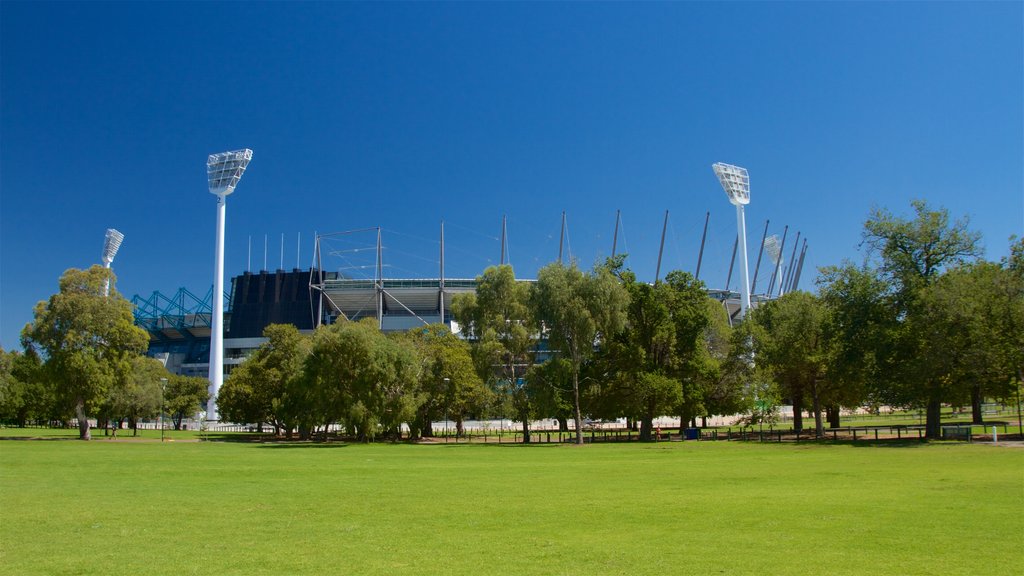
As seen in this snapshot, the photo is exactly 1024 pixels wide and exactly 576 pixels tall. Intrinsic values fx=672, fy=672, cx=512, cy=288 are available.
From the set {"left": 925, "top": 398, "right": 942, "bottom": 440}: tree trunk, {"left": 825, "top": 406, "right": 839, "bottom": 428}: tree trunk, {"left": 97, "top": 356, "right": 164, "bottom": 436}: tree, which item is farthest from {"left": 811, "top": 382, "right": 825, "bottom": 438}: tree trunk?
{"left": 97, "top": 356, "right": 164, "bottom": 436}: tree

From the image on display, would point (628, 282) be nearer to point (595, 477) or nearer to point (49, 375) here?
point (595, 477)

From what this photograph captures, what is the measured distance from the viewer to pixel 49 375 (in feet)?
176

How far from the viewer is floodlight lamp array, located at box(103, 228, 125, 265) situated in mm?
129250

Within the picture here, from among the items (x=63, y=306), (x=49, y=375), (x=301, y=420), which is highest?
(x=63, y=306)

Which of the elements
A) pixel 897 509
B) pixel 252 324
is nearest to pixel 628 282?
pixel 897 509

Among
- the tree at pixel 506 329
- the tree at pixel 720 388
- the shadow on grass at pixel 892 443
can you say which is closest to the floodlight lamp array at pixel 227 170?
the tree at pixel 506 329

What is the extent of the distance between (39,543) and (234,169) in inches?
4169

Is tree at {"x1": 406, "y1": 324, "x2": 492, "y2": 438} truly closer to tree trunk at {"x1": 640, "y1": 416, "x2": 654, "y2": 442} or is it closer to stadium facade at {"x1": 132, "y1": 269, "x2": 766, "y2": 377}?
tree trunk at {"x1": 640, "y1": 416, "x2": 654, "y2": 442}

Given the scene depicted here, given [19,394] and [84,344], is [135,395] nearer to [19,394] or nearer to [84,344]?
Result: [84,344]

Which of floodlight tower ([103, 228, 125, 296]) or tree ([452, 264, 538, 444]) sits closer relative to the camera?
tree ([452, 264, 538, 444])

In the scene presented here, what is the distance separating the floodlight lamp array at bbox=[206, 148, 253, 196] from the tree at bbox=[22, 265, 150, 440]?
179 feet

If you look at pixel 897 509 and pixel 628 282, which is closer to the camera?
pixel 897 509

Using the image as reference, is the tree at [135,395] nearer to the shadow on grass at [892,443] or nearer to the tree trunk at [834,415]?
the shadow on grass at [892,443]

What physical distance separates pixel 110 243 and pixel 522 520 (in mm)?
140196
